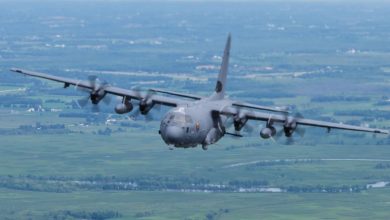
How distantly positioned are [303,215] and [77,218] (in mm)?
29448

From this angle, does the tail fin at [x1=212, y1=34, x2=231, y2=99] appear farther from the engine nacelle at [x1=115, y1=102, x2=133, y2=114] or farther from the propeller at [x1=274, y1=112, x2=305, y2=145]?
the propeller at [x1=274, y1=112, x2=305, y2=145]

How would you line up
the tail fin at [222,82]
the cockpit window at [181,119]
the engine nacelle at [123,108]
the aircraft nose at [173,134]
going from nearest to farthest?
the aircraft nose at [173,134]
the cockpit window at [181,119]
the engine nacelle at [123,108]
the tail fin at [222,82]

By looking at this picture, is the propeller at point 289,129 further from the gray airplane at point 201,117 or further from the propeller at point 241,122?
the propeller at point 241,122

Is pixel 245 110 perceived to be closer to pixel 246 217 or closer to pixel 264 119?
pixel 264 119

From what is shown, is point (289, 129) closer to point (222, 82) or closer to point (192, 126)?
point (192, 126)

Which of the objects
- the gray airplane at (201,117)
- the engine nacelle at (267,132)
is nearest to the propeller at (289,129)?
the gray airplane at (201,117)

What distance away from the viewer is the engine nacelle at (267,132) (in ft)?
326

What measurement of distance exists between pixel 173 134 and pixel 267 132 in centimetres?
704

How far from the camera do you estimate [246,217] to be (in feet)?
619

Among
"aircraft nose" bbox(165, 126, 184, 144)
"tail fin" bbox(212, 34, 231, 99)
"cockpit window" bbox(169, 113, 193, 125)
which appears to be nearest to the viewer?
"aircraft nose" bbox(165, 126, 184, 144)

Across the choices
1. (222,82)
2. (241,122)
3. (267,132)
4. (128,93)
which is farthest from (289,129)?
(128,93)

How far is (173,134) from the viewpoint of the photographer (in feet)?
317

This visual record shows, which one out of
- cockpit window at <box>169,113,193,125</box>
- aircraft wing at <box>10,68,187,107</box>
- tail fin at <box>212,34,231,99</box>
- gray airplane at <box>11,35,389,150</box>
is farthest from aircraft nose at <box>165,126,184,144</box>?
tail fin at <box>212,34,231,99</box>

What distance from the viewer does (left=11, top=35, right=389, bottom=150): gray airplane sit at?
9744 cm
